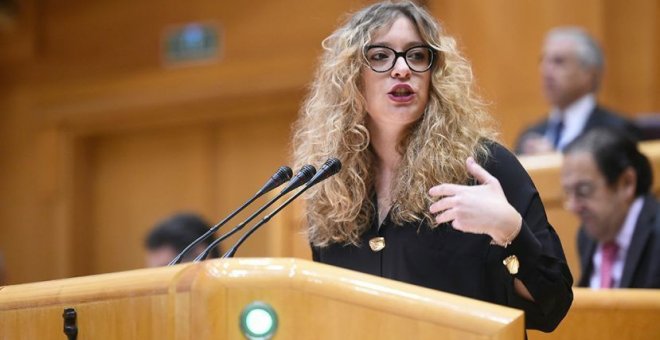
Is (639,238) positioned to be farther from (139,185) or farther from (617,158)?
(139,185)

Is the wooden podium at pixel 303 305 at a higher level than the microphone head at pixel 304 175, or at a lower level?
lower

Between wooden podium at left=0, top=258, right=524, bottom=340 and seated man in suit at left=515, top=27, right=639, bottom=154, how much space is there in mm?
2523

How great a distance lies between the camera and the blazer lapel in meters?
2.83

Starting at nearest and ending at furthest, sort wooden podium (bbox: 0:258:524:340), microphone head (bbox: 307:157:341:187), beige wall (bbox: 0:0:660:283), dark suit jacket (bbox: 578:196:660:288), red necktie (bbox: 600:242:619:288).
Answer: wooden podium (bbox: 0:258:524:340) → microphone head (bbox: 307:157:341:187) → dark suit jacket (bbox: 578:196:660:288) → red necktie (bbox: 600:242:619:288) → beige wall (bbox: 0:0:660:283)

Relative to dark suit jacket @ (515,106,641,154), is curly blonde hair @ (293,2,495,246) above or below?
above

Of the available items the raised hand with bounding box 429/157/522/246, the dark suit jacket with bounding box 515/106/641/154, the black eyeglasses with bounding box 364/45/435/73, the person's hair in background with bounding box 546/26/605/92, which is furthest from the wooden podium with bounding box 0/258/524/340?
the person's hair in background with bounding box 546/26/605/92

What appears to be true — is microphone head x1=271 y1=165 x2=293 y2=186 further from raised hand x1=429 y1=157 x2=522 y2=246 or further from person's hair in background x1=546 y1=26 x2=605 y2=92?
person's hair in background x1=546 y1=26 x2=605 y2=92

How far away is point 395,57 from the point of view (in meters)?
2.02

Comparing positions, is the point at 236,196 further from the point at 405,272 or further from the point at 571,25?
the point at 405,272

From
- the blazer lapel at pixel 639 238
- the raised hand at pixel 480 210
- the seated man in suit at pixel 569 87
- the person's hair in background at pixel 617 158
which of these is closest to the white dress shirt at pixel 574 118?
the seated man in suit at pixel 569 87

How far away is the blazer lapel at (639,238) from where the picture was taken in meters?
2.83

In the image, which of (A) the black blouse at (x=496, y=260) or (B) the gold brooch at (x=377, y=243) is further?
(B) the gold brooch at (x=377, y=243)

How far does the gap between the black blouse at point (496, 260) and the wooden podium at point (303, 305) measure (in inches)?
14.6

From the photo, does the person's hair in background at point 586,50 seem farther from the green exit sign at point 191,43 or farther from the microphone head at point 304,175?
the microphone head at point 304,175
